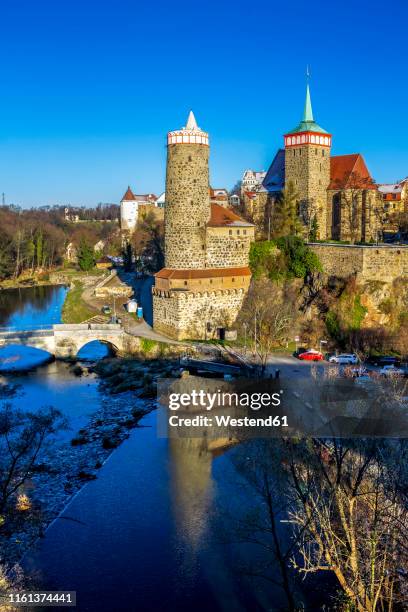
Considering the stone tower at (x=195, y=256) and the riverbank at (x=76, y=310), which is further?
the riverbank at (x=76, y=310)

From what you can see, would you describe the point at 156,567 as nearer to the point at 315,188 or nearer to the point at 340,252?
the point at 340,252

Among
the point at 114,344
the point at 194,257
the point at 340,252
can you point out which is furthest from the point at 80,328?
the point at 340,252

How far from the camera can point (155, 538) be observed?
16.3 m

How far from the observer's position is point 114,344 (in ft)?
110

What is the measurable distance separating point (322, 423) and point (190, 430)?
6.45 meters

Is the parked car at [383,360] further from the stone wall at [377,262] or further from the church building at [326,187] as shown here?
the church building at [326,187]

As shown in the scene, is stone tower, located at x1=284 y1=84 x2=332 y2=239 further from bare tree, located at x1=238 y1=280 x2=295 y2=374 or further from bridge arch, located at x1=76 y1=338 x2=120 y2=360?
bridge arch, located at x1=76 y1=338 x2=120 y2=360

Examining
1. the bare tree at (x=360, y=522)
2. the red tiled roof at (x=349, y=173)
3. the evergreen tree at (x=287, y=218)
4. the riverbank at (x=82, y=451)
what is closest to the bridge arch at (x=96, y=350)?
the riverbank at (x=82, y=451)

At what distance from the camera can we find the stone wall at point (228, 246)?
108 ft

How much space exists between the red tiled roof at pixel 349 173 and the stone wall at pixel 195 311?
44.0 ft

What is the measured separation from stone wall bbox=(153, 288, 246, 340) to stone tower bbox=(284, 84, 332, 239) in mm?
11045

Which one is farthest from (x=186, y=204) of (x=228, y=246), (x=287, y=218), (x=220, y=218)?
(x=287, y=218)

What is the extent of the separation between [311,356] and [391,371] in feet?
15.6

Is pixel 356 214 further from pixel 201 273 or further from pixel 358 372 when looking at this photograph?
pixel 358 372
